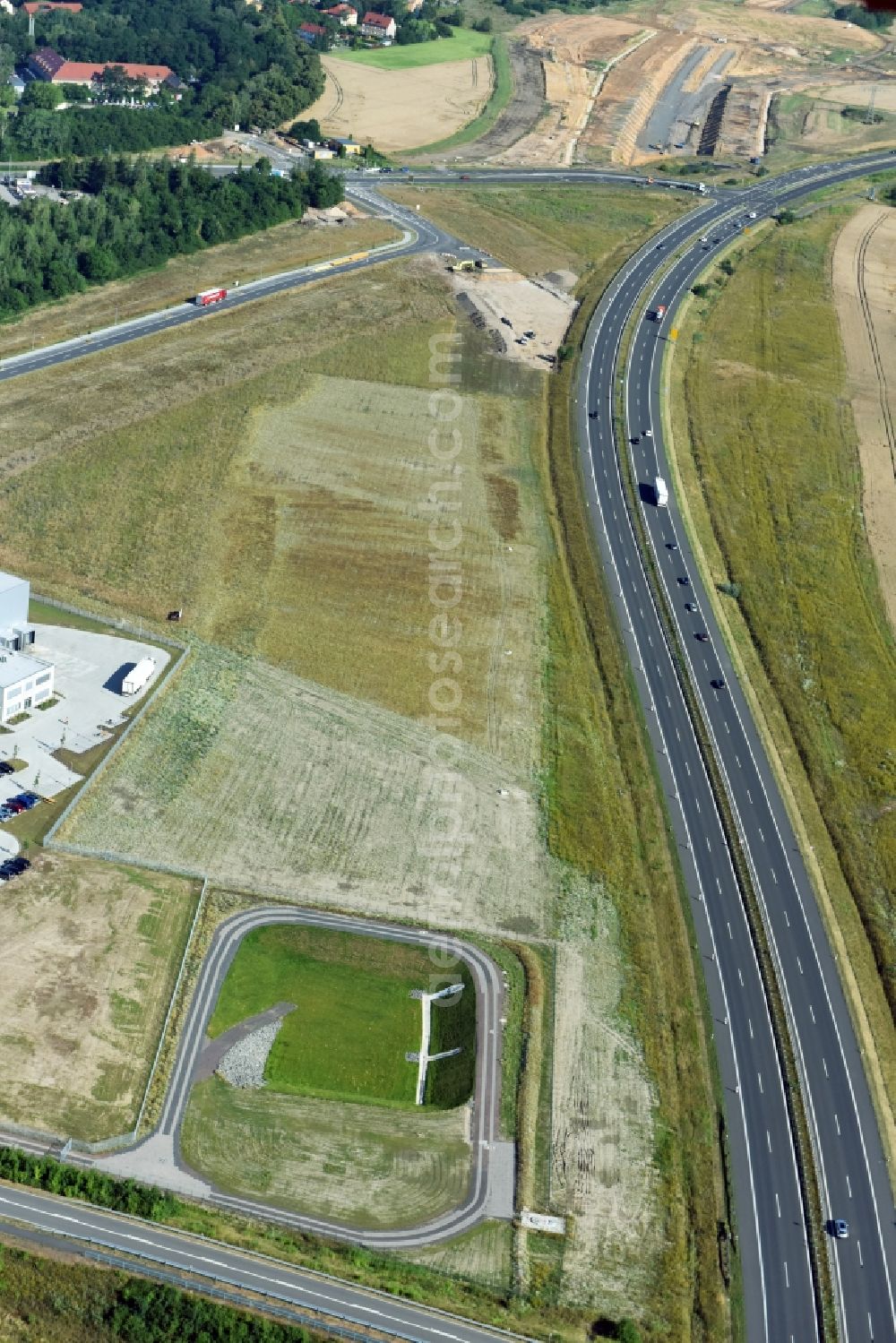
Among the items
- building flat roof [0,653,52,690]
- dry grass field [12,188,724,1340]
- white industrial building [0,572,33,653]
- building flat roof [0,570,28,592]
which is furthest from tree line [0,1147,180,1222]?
building flat roof [0,570,28,592]

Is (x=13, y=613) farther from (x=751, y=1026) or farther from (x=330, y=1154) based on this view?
(x=751, y=1026)

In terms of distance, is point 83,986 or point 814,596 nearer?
point 83,986

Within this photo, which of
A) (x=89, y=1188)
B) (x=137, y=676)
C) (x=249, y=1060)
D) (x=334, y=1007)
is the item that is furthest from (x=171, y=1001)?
(x=137, y=676)

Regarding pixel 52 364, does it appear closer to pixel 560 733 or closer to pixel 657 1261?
pixel 560 733

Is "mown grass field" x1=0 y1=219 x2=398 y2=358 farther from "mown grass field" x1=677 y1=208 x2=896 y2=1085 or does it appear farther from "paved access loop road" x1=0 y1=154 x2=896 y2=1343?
"mown grass field" x1=677 y1=208 x2=896 y2=1085

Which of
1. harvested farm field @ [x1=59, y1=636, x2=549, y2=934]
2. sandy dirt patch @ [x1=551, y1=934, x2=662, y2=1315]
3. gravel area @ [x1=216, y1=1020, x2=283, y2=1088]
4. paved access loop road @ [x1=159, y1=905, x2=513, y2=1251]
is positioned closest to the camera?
paved access loop road @ [x1=159, y1=905, x2=513, y2=1251]

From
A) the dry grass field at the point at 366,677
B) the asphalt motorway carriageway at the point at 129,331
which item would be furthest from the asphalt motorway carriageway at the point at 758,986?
the asphalt motorway carriageway at the point at 129,331
